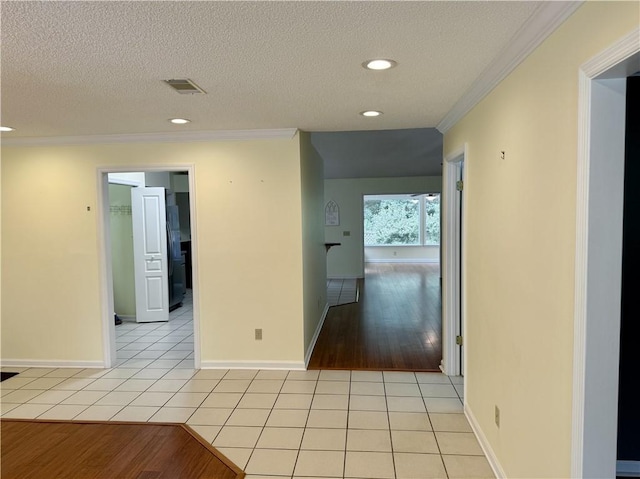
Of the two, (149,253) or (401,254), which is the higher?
(149,253)

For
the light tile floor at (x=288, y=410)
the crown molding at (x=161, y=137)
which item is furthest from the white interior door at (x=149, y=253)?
the crown molding at (x=161, y=137)

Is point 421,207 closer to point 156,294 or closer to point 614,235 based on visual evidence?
point 156,294

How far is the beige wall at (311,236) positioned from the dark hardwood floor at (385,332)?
0.30 metres

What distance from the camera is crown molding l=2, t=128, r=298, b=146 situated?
366cm

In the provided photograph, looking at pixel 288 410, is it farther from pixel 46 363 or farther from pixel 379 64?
pixel 46 363

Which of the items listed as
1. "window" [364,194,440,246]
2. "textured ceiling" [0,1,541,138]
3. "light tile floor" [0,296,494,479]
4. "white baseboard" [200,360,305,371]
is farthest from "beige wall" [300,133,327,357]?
"window" [364,194,440,246]

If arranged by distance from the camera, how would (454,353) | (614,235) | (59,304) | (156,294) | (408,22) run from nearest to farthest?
1. (614,235)
2. (408,22)
3. (454,353)
4. (59,304)
5. (156,294)

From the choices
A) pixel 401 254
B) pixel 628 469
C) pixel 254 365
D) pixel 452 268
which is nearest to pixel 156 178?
pixel 254 365

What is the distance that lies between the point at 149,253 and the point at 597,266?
213 inches

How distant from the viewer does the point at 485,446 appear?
95.2 inches

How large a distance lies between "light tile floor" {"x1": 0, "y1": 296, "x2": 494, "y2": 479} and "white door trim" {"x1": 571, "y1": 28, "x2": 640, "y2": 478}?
1.08 m

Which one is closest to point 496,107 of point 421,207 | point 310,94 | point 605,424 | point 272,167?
point 310,94

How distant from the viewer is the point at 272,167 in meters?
3.75

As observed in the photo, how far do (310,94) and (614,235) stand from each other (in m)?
1.89
